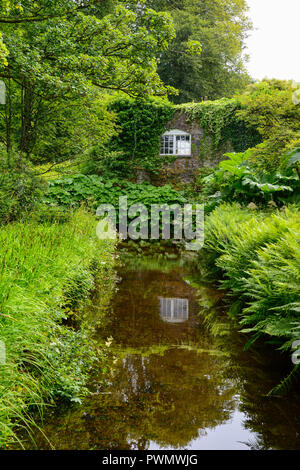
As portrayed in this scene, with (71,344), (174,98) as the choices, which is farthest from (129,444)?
(174,98)

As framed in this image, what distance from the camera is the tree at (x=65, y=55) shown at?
227 inches

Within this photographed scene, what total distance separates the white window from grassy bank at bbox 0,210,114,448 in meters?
12.3

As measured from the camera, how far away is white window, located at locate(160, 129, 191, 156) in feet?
52.2

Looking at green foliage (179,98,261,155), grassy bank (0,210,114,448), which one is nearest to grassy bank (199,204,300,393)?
grassy bank (0,210,114,448)

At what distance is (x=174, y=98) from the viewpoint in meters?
23.1

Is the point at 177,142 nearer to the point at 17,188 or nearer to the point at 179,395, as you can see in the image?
the point at 17,188

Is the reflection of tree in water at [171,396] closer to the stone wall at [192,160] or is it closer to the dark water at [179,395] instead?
the dark water at [179,395]

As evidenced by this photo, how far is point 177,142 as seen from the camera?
16.0 metres

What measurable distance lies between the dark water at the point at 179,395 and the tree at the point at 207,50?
20.2 m

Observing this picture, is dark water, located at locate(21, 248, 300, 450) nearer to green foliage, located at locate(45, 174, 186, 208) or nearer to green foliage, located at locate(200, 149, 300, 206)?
green foliage, located at locate(200, 149, 300, 206)

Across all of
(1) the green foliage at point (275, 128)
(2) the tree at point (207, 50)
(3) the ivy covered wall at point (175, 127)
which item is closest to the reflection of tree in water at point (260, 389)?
(1) the green foliage at point (275, 128)

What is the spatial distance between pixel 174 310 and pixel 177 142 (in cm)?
1205
